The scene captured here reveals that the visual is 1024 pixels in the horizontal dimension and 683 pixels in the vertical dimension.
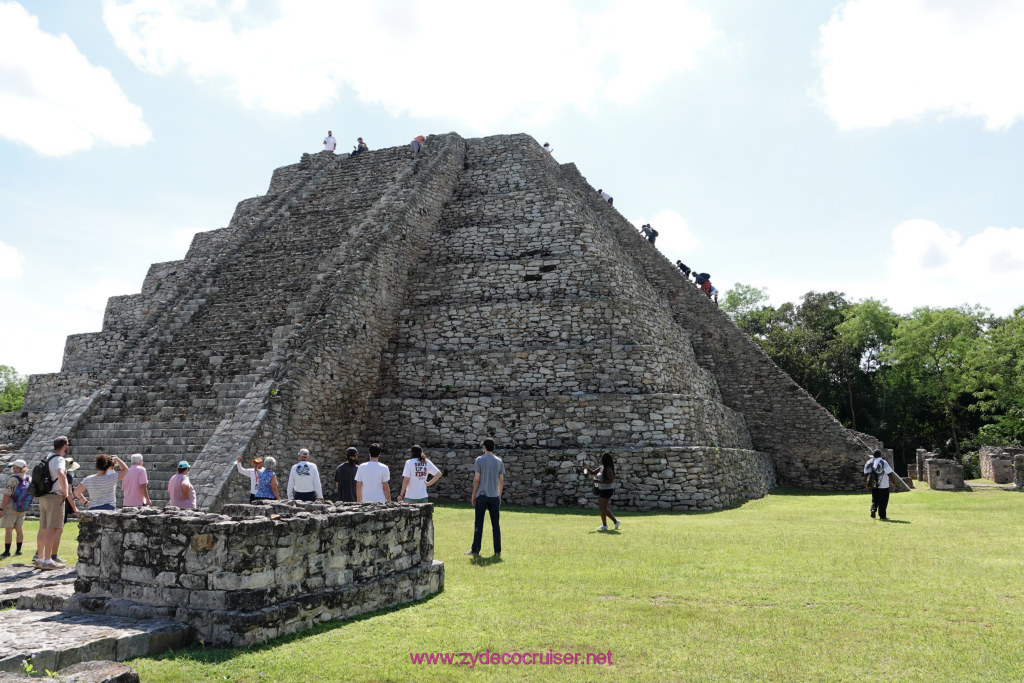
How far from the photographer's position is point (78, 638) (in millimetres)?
→ 4715

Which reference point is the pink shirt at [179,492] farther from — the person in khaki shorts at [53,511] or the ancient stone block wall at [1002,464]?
the ancient stone block wall at [1002,464]

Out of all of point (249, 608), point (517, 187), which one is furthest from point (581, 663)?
point (517, 187)

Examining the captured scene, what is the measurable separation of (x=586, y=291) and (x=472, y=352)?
3432mm

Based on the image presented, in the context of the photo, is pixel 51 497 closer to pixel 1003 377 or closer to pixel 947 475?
pixel 947 475

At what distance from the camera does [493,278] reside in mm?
18797

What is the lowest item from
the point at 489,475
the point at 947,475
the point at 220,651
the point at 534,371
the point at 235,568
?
the point at 220,651

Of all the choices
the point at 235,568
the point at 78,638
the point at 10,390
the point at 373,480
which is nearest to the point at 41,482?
the point at 373,480

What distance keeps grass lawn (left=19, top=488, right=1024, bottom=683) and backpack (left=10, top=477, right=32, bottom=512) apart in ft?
18.6

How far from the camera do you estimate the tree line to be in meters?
30.9

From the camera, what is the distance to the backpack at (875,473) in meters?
13.2

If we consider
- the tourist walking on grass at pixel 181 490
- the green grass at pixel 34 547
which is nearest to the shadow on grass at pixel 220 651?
the tourist walking on grass at pixel 181 490

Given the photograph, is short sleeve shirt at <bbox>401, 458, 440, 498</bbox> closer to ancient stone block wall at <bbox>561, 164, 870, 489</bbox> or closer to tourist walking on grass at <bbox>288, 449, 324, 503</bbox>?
tourist walking on grass at <bbox>288, 449, 324, 503</bbox>

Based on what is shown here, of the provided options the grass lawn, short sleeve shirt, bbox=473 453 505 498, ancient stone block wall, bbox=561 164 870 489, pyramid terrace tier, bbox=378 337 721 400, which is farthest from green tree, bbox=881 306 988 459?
short sleeve shirt, bbox=473 453 505 498

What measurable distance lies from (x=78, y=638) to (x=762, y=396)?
19.8 m
